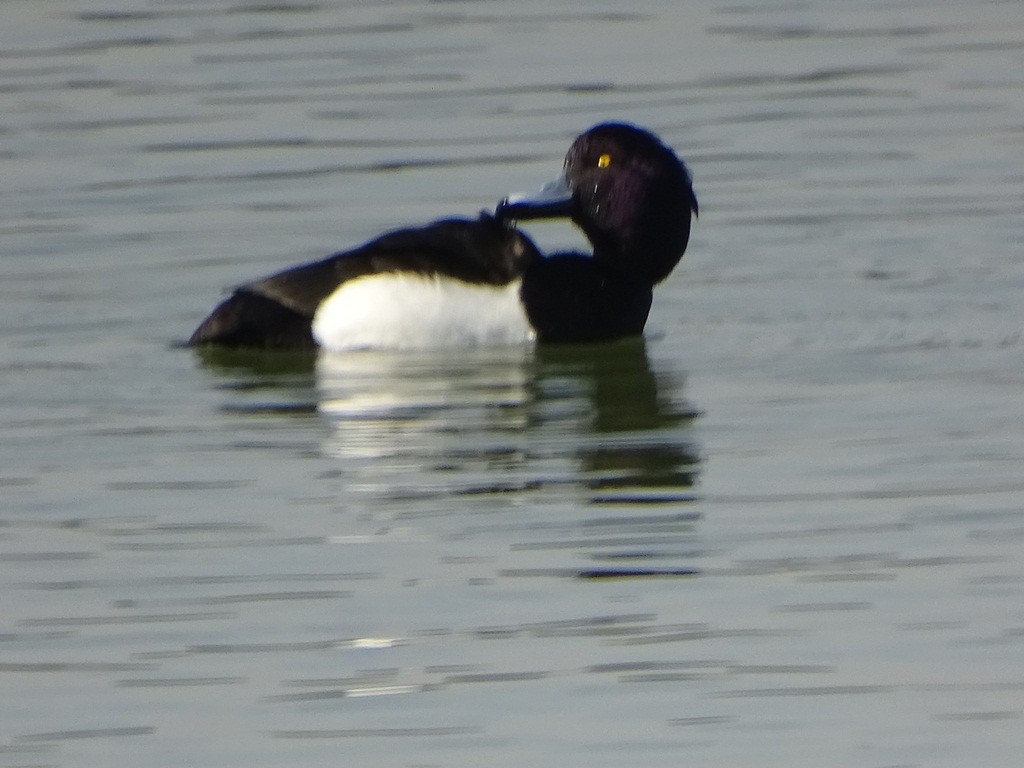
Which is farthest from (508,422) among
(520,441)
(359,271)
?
(359,271)

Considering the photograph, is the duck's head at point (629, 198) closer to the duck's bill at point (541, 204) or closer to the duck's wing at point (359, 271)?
the duck's bill at point (541, 204)

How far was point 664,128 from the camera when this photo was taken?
50.7ft

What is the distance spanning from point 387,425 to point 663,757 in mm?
3642

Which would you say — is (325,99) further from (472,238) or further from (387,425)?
(387,425)

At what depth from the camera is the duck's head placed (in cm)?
1133

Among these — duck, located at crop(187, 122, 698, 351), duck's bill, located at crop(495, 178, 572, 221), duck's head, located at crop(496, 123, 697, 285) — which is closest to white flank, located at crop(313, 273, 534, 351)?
duck, located at crop(187, 122, 698, 351)

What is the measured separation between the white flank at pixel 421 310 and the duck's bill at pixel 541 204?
42 cm

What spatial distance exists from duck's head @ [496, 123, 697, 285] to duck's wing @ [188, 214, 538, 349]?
0.64m

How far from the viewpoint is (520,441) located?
8.98m

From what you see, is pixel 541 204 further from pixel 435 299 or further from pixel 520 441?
pixel 520 441

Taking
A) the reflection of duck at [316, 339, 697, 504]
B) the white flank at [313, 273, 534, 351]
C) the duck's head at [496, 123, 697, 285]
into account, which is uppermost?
the duck's head at [496, 123, 697, 285]

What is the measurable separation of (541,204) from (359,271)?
0.96 meters

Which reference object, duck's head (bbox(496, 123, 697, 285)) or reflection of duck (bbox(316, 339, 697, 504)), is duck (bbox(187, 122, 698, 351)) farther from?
duck's head (bbox(496, 123, 697, 285))

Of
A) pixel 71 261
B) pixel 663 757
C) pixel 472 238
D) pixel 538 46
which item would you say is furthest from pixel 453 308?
pixel 538 46
